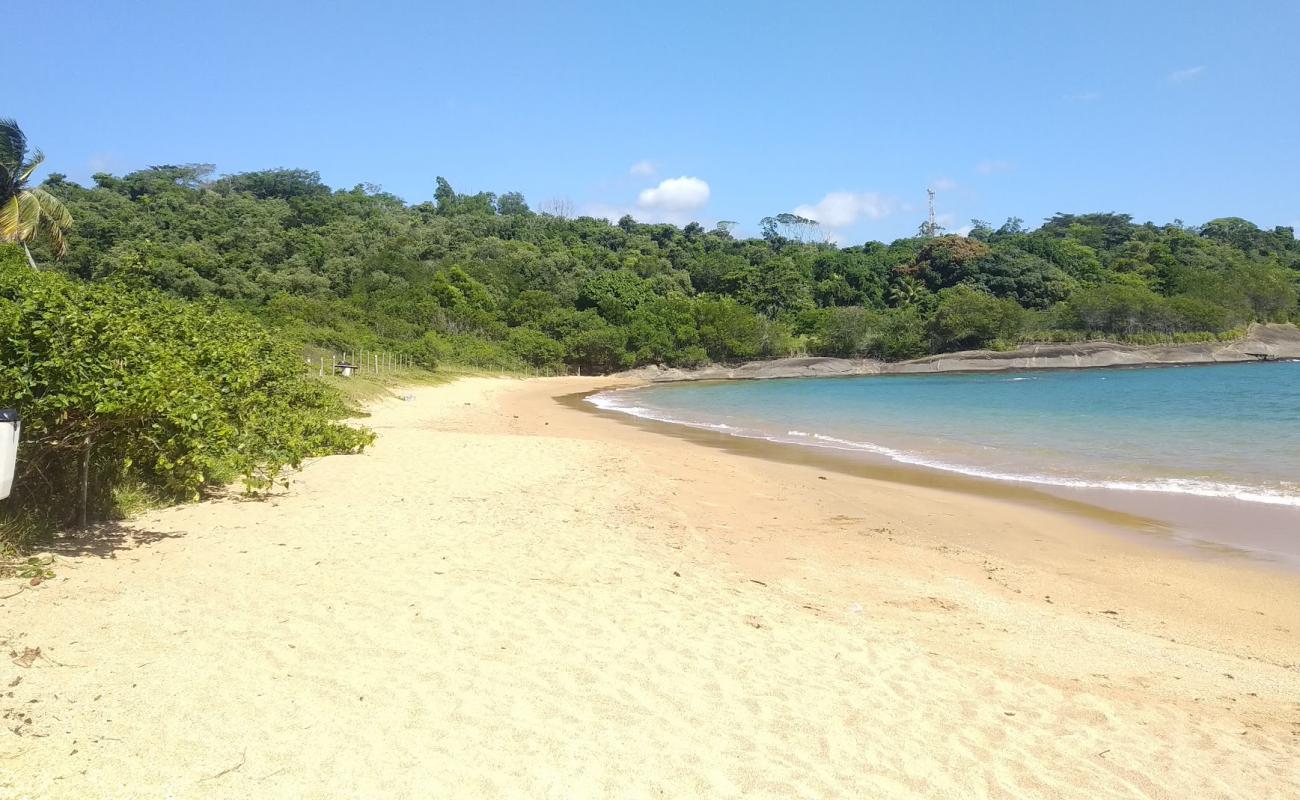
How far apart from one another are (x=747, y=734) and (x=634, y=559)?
3466 millimetres

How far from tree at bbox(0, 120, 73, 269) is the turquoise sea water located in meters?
20.6

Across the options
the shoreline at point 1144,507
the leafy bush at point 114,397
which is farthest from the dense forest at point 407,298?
the shoreline at point 1144,507

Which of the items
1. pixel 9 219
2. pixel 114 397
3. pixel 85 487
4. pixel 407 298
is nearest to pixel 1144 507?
pixel 114 397

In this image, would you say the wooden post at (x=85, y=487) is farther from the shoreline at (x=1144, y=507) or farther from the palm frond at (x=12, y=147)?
the palm frond at (x=12, y=147)

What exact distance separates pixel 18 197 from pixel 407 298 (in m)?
42.0

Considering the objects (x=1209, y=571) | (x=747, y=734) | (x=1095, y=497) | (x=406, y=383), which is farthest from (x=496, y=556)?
(x=406, y=383)

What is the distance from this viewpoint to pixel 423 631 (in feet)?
17.1

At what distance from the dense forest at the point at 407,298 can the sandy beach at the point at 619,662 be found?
3.95 ft

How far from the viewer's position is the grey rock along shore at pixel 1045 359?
258 ft

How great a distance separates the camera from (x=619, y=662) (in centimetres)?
495

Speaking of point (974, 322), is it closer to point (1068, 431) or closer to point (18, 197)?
point (1068, 431)

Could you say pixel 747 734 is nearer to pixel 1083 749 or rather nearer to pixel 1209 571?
pixel 1083 749

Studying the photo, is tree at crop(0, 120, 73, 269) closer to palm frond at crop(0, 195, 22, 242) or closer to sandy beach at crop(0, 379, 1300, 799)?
palm frond at crop(0, 195, 22, 242)

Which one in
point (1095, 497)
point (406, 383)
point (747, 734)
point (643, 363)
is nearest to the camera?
point (747, 734)
